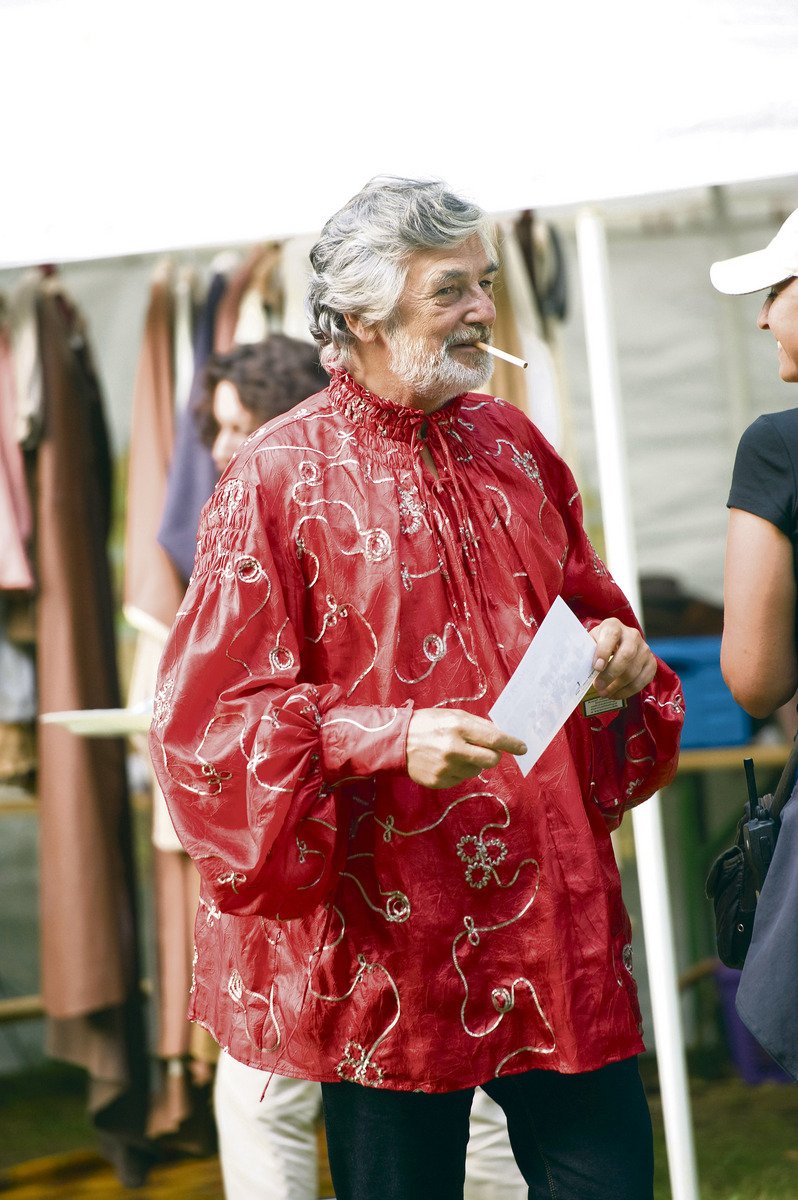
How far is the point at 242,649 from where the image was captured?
1.58m

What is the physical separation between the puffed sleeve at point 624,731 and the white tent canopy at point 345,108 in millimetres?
680

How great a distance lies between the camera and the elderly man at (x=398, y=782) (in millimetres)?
1554

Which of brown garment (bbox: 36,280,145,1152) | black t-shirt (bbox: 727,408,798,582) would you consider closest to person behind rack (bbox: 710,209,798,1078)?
black t-shirt (bbox: 727,408,798,582)

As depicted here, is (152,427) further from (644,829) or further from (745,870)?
(745,870)

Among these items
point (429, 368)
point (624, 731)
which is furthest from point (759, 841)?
point (429, 368)

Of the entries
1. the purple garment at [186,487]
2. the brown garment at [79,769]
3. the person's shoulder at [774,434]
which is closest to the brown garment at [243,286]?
the purple garment at [186,487]

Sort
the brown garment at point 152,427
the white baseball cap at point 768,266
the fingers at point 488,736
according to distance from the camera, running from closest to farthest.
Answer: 1. the fingers at point 488,736
2. the white baseball cap at point 768,266
3. the brown garment at point 152,427

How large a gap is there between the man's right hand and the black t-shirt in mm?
454

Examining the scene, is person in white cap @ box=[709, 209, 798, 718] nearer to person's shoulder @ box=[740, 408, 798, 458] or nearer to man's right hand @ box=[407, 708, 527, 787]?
person's shoulder @ box=[740, 408, 798, 458]

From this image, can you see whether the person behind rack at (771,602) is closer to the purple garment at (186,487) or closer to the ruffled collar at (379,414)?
the ruffled collar at (379,414)

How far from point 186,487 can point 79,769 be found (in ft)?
2.39

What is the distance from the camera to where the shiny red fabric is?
155cm

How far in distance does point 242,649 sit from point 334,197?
3.17ft

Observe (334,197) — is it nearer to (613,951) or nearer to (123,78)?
(123,78)
